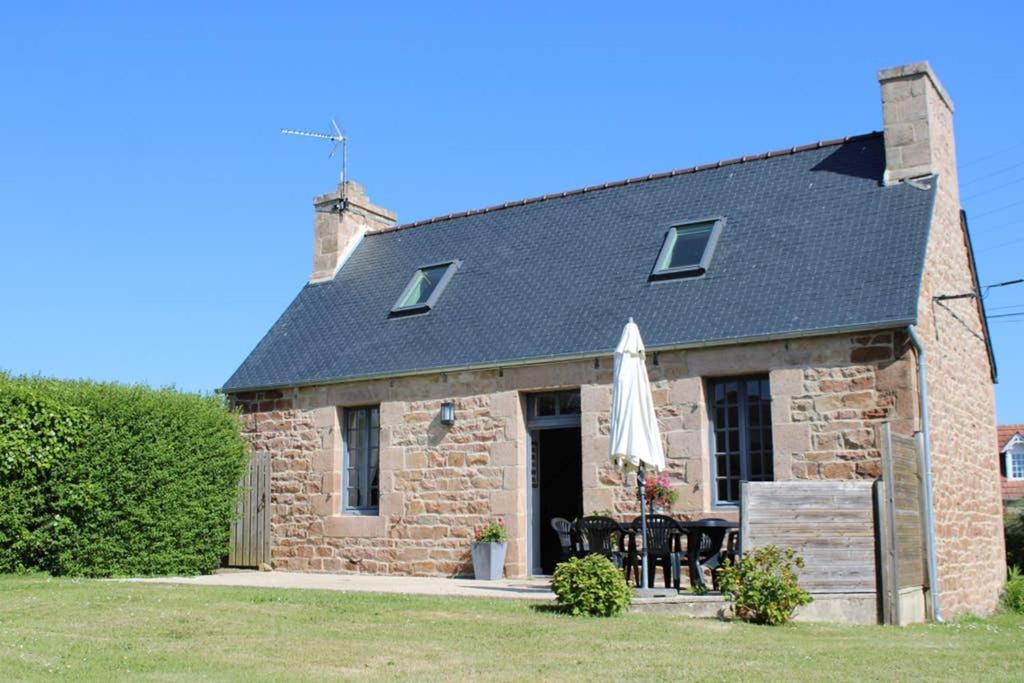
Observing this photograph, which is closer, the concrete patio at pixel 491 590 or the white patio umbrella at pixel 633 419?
the concrete patio at pixel 491 590

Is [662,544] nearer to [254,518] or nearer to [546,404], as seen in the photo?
[546,404]

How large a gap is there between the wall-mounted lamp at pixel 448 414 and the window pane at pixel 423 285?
92.9 inches

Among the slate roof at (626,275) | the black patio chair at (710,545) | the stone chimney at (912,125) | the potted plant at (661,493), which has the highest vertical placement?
the stone chimney at (912,125)

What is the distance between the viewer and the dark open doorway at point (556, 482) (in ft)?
48.4

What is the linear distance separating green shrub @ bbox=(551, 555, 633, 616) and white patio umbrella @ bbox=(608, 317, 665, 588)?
4.16ft

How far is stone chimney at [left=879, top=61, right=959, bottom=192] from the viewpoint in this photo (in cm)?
1340

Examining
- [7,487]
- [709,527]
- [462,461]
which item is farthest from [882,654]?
[7,487]

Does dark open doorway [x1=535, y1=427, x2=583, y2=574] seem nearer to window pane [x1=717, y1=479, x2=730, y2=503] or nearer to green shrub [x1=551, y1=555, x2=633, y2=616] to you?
window pane [x1=717, y1=479, x2=730, y2=503]

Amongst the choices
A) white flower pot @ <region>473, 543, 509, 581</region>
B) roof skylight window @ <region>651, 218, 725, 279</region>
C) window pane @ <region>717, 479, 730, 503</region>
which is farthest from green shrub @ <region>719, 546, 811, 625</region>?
roof skylight window @ <region>651, 218, 725, 279</region>

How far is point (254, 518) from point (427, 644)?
8.95 metres

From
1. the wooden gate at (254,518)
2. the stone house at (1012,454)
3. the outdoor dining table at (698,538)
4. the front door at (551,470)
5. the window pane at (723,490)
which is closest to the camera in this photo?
the outdoor dining table at (698,538)

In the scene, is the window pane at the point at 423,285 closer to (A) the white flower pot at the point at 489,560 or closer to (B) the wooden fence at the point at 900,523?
(A) the white flower pot at the point at 489,560

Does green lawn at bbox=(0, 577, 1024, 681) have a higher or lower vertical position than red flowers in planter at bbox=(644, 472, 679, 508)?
lower

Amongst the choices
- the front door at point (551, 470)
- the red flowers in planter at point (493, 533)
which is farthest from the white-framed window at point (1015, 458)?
the red flowers in planter at point (493, 533)
